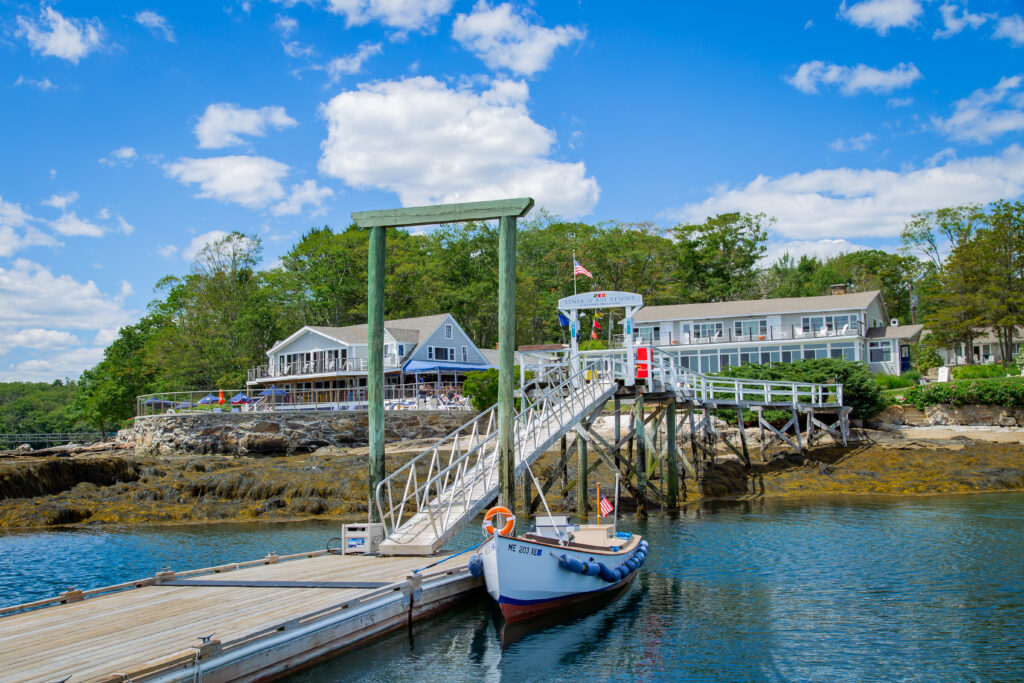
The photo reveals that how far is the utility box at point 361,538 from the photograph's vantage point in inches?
658

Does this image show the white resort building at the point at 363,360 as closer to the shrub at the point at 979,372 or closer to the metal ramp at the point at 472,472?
the metal ramp at the point at 472,472

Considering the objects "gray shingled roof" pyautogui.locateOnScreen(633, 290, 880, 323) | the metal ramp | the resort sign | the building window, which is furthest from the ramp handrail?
the building window

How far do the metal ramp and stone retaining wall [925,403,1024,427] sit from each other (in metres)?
26.0

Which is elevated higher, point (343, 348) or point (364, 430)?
point (343, 348)

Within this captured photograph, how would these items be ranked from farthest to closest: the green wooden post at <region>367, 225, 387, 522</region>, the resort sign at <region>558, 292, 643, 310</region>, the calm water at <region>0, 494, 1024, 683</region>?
1. the resort sign at <region>558, 292, 643, 310</region>
2. the green wooden post at <region>367, 225, 387, 522</region>
3. the calm water at <region>0, 494, 1024, 683</region>

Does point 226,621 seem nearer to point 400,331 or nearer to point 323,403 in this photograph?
point 323,403

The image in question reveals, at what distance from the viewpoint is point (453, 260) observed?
7619cm

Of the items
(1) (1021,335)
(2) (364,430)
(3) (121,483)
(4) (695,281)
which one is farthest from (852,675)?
(4) (695,281)

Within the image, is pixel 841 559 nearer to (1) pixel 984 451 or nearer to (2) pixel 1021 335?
(1) pixel 984 451

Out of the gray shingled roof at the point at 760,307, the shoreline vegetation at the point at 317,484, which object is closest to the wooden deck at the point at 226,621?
the shoreline vegetation at the point at 317,484

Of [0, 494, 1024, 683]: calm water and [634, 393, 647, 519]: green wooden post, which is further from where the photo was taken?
[634, 393, 647, 519]: green wooden post

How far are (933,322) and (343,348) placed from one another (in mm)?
45600

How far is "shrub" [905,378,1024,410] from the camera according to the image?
42.9 m

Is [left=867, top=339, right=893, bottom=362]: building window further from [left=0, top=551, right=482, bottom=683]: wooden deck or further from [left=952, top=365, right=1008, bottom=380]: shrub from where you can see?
[left=0, top=551, right=482, bottom=683]: wooden deck
